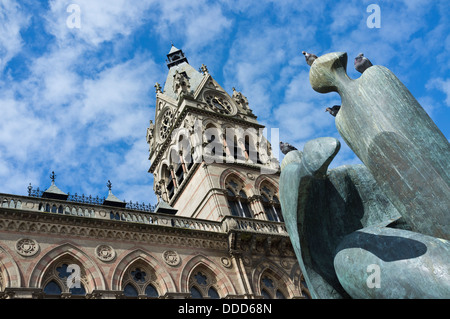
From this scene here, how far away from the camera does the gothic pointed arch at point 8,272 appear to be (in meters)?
15.1

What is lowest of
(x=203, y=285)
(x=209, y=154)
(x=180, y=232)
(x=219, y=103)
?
(x=203, y=285)

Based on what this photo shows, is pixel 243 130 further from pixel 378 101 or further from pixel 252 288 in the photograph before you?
pixel 378 101

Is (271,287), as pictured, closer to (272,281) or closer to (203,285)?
(272,281)

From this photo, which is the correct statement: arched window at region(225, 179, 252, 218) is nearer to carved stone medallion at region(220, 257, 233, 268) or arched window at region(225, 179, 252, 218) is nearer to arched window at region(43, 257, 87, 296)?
carved stone medallion at region(220, 257, 233, 268)

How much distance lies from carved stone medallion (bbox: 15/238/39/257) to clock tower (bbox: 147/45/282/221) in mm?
10032

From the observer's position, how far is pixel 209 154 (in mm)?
27188

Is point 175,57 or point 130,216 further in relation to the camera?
point 175,57

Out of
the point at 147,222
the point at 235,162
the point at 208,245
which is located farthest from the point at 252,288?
the point at 235,162

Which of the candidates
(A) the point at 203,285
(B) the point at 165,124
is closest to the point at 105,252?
(A) the point at 203,285

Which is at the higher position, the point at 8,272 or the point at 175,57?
the point at 175,57

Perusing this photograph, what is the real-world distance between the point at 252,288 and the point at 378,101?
16445mm

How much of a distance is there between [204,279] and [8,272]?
27.0 ft

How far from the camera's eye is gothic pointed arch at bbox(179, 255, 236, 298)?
747 inches

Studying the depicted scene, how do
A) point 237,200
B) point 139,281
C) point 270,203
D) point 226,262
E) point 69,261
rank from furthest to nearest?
point 270,203 → point 237,200 → point 226,262 → point 139,281 → point 69,261
